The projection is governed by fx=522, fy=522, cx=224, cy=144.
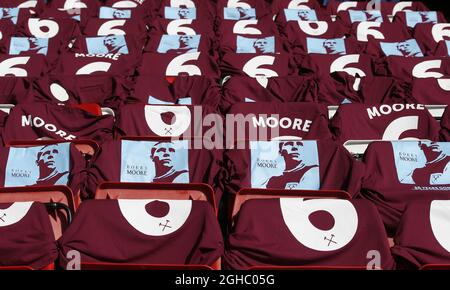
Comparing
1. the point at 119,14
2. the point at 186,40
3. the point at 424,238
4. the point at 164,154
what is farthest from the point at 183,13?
the point at 424,238

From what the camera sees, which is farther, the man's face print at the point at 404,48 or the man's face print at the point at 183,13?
the man's face print at the point at 183,13

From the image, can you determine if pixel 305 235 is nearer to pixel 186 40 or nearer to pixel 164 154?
pixel 164 154

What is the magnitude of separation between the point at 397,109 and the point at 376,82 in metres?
0.59

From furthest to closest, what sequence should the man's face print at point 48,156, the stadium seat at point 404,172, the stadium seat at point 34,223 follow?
1. the man's face print at point 48,156
2. the stadium seat at point 404,172
3. the stadium seat at point 34,223

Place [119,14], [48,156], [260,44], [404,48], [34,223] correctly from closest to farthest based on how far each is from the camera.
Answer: [34,223]
[48,156]
[260,44]
[404,48]
[119,14]

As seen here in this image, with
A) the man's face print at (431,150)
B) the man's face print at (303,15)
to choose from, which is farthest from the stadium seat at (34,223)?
the man's face print at (303,15)

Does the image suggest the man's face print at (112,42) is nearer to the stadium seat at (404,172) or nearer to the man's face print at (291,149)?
the man's face print at (291,149)

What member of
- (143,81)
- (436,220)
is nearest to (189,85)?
(143,81)

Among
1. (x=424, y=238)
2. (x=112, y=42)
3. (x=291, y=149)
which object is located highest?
(x=424, y=238)

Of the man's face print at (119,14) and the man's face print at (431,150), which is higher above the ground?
the man's face print at (431,150)

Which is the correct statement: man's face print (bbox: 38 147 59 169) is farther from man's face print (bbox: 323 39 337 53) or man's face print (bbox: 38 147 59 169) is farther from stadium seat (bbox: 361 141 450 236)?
man's face print (bbox: 323 39 337 53)

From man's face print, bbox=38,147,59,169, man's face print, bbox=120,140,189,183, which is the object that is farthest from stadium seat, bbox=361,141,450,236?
man's face print, bbox=38,147,59,169

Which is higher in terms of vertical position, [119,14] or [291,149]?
[291,149]
